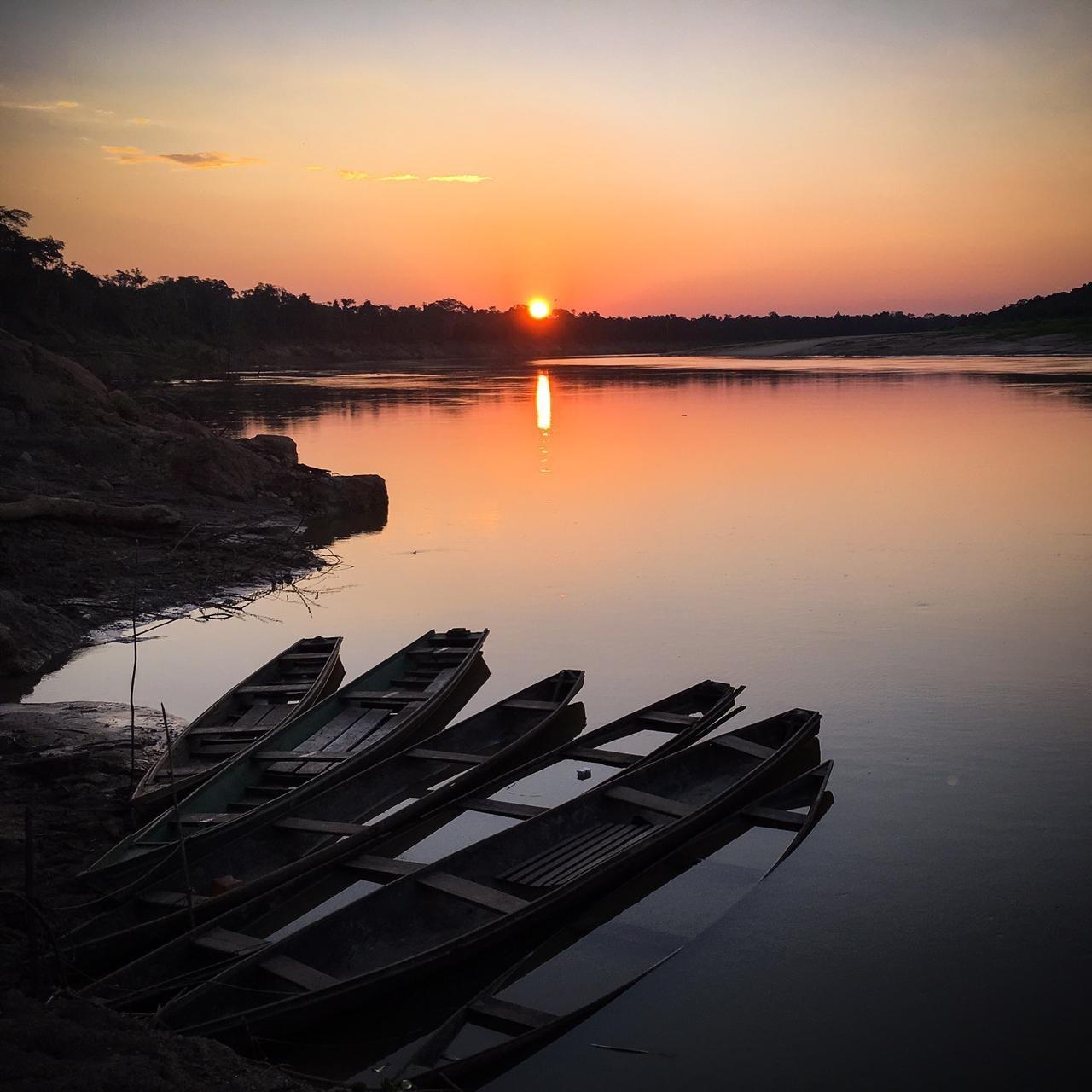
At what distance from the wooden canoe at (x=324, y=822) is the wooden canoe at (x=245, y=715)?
23.8 inches

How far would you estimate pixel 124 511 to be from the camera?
14.8 metres

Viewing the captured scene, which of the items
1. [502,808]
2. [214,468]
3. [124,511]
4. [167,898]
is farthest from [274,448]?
[167,898]

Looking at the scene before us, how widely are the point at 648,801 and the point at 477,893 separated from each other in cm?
167

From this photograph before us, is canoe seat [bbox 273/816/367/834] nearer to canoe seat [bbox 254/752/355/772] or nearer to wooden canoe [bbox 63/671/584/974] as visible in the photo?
wooden canoe [bbox 63/671/584/974]

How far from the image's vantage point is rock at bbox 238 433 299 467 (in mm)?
21500

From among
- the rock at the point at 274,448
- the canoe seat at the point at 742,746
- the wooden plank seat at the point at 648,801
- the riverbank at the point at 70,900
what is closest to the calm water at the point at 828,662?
the wooden plank seat at the point at 648,801

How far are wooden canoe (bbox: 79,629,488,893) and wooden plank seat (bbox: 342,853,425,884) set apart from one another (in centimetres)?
78

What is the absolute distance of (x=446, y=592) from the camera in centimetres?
1346

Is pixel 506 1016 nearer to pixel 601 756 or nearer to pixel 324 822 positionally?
pixel 324 822

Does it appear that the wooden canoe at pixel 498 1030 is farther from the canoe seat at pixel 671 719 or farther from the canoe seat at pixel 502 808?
the canoe seat at pixel 671 719

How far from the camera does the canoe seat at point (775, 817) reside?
692 cm

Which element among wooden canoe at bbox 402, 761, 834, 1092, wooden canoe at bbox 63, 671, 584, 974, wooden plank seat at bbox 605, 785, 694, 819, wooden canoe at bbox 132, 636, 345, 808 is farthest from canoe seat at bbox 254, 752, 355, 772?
wooden canoe at bbox 402, 761, 834, 1092

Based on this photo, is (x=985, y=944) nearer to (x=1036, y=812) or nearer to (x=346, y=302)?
(x=1036, y=812)

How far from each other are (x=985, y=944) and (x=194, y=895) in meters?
4.26
